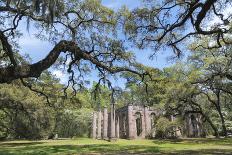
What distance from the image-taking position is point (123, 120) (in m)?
57.0

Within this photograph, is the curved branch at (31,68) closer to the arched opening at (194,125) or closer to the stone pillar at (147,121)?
the stone pillar at (147,121)

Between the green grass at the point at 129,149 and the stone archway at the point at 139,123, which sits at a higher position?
the stone archway at the point at 139,123

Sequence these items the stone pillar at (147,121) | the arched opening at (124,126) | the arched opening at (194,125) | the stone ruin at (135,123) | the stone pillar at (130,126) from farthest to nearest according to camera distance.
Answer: the arched opening at (194,125) < the arched opening at (124,126) < the stone pillar at (147,121) < the stone ruin at (135,123) < the stone pillar at (130,126)

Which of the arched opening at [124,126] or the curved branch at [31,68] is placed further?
the arched opening at [124,126]

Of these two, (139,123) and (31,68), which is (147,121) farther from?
(31,68)

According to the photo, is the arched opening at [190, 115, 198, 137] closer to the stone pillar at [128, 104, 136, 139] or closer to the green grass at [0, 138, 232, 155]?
the stone pillar at [128, 104, 136, 139]

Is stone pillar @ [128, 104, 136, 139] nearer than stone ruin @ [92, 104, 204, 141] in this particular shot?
Yes

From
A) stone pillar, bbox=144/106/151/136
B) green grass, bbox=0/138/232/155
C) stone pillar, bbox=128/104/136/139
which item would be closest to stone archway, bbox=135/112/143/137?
stone pillar, bbox=144/106/151/136

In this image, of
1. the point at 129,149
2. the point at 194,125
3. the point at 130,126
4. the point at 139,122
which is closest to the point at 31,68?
the point at 129,149

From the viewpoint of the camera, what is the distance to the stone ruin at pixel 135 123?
51.8m

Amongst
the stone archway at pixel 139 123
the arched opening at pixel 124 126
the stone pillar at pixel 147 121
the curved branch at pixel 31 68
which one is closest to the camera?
the curved branch at pixel 31 68

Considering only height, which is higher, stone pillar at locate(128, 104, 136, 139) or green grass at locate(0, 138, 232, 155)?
stone pillar at locate(128, 104, 136, 139)

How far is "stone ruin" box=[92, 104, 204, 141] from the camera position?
5183 cm

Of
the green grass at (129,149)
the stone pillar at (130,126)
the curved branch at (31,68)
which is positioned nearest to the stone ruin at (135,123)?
the stone pillar at (130,126)
